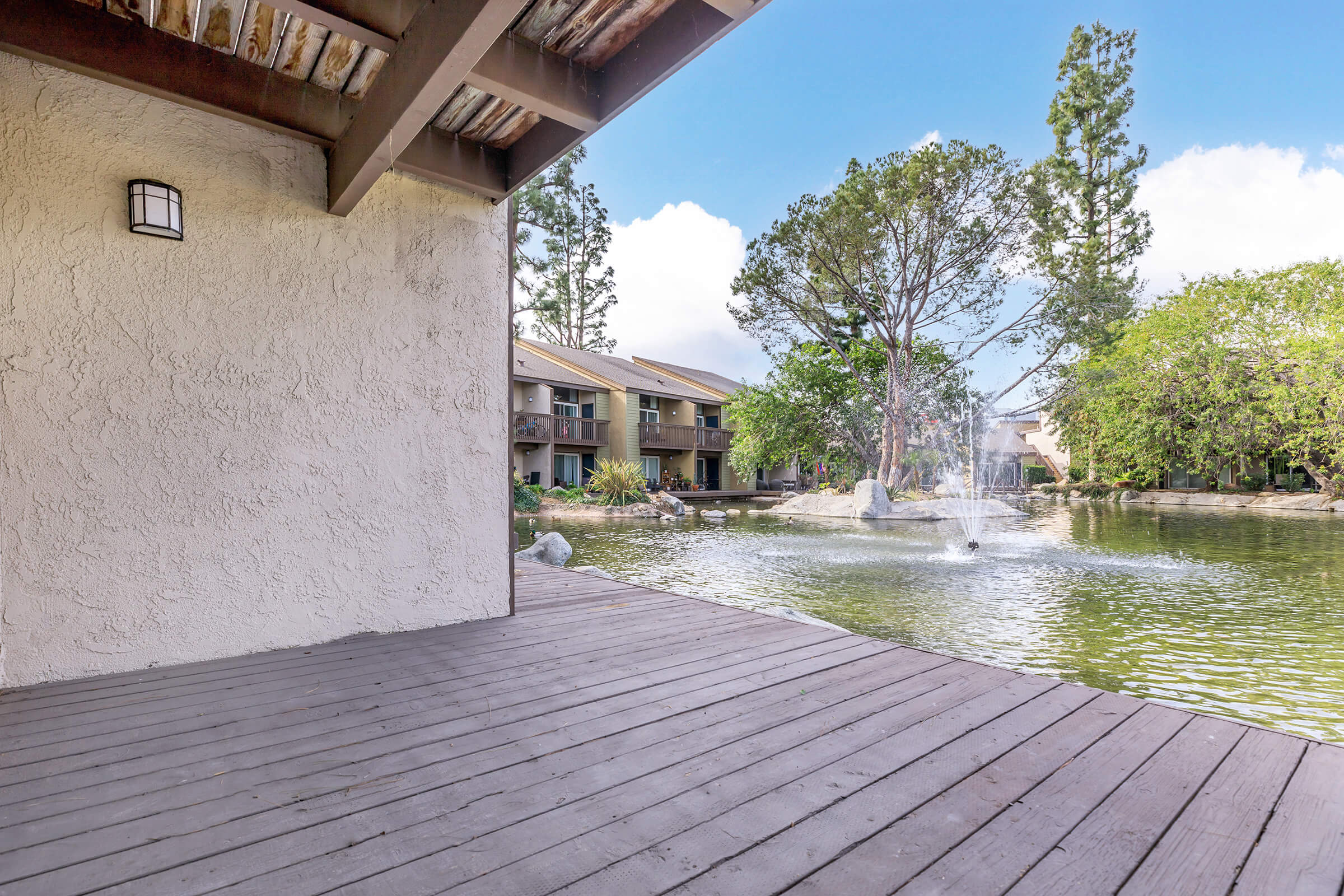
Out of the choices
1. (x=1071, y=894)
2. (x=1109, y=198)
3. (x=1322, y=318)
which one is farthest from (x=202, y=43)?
(x=1109, y=198)

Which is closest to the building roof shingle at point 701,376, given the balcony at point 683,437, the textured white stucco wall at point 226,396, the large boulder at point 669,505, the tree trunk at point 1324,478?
the balcony at point 683,437

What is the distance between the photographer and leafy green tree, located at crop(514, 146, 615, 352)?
70.3 ft

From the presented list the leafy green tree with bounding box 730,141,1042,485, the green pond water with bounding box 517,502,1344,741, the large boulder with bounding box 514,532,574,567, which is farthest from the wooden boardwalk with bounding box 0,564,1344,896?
the leafy green tree with bounding box 730,141,1042,485

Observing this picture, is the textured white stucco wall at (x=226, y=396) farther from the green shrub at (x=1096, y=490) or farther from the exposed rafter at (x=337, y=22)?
the green shrub at (x=1096, y=490)

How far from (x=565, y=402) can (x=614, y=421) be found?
1799 millimetres

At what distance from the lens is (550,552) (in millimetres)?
6434

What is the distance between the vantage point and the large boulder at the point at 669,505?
44.5 feet

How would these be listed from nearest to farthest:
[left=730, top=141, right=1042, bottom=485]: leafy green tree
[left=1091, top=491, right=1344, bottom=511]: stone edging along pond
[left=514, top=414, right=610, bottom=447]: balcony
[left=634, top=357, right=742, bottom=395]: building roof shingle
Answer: [left=730, top=141, right=1042, bottom=485]: leafy green tree → [left=1091, top=491, right=1344, bottom=511]: stone edging along pond → [left=514, top=414, right=610, bottom=447]: balcony → [left=634, top=357, right=742, bottom=395]: building roof shingle

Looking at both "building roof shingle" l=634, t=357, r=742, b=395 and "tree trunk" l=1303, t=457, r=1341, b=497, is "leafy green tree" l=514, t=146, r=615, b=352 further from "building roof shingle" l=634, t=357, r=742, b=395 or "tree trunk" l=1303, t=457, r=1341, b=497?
"tree trunk" l=1303, t=457, r=1341, b=497

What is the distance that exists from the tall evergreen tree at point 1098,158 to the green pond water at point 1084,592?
14614 mm

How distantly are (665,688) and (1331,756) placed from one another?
5.94 ft

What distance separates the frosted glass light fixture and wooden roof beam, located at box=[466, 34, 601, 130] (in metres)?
1.27

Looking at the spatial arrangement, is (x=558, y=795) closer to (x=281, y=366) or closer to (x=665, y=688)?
(x=665, y=688)

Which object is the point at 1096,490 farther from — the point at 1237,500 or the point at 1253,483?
the point at 1237,500
